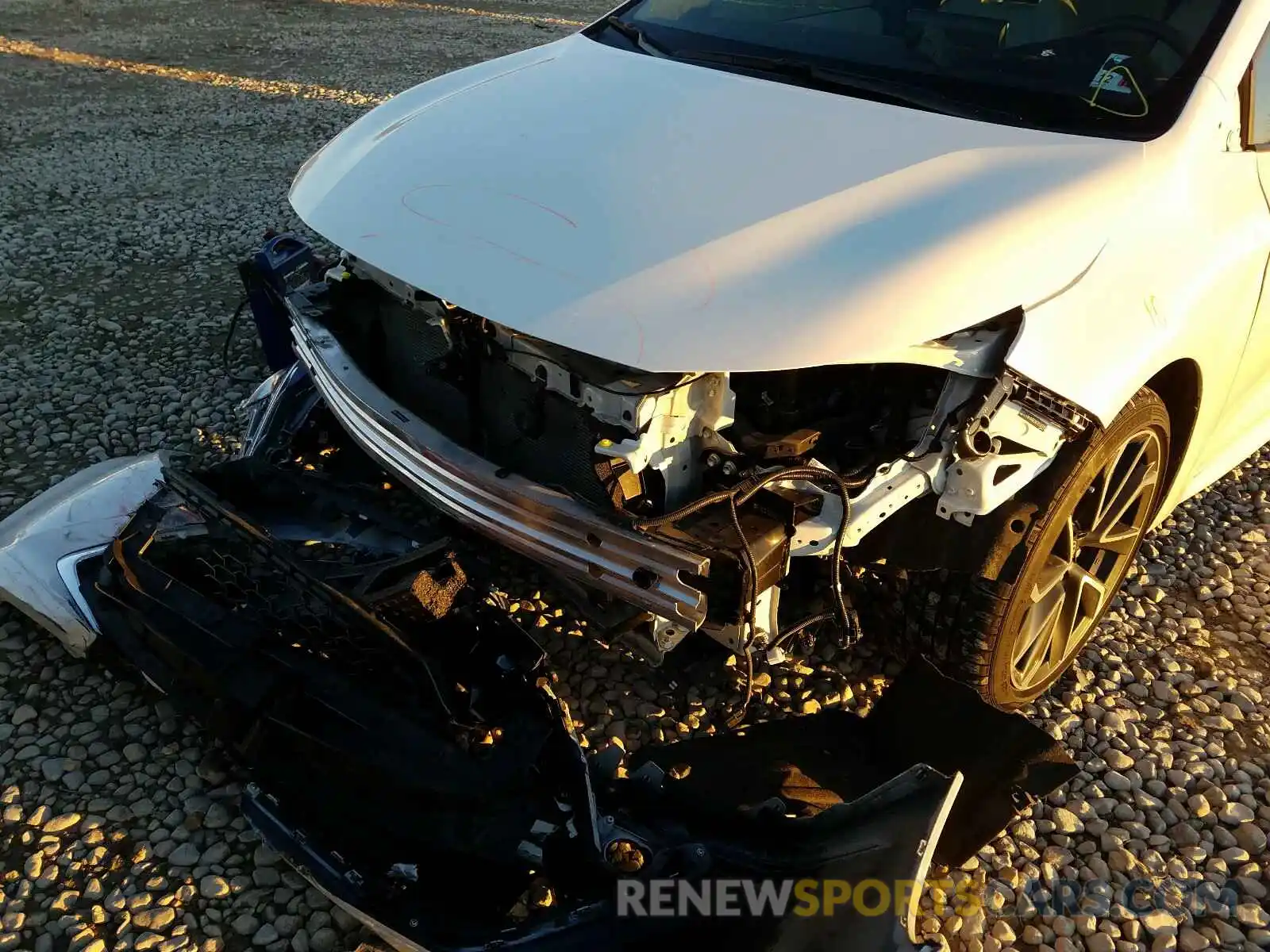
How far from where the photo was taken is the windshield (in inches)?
95.8

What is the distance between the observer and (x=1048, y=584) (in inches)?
98.4

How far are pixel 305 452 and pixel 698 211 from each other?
1.81m

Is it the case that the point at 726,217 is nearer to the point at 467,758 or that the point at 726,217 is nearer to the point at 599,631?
the point at 599,631

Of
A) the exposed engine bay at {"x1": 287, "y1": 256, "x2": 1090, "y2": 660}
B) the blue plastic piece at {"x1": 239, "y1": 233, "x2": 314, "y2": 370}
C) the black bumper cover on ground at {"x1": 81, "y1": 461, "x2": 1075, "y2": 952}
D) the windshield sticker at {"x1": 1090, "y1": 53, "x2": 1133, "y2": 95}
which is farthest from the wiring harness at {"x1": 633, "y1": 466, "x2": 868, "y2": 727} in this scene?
the blue plastic piece at {"x1": 239, "y1": 233, "x2": 314, "y2": 370}

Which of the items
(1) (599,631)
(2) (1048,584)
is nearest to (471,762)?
(1) (599,631)

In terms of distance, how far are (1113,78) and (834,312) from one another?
4.22ft

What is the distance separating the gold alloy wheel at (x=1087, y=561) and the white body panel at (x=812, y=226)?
274mm

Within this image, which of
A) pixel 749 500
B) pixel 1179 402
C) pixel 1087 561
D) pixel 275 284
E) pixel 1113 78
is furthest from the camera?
pixel 275 284

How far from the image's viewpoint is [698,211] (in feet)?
6.97

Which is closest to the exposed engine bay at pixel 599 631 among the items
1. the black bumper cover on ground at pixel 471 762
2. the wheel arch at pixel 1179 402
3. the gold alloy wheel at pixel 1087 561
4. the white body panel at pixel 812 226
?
the black bumper cover on ground at pixel 471 762

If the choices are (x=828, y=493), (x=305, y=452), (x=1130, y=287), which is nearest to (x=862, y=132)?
(x=1130, y=287)

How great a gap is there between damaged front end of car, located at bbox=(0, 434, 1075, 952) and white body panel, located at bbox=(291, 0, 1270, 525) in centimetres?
78

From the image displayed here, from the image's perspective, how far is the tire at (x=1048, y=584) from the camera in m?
2.32

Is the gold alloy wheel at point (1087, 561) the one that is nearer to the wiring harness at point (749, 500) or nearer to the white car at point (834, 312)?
the white car at point (834, 312)
